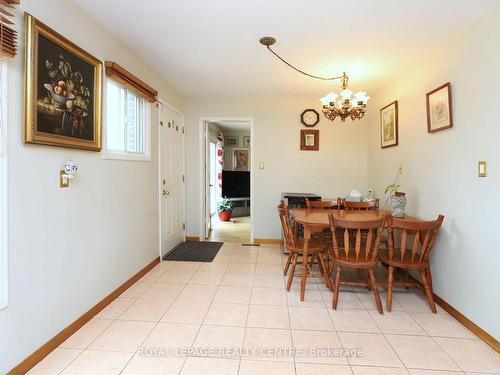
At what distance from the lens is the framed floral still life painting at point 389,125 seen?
3.48m

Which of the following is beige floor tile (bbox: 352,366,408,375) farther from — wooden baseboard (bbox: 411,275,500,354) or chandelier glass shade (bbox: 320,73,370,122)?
chandelier glass shade (bbox: 320,73,370,122)

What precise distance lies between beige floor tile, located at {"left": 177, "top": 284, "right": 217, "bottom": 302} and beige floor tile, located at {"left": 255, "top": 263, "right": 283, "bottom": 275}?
2.39 ft

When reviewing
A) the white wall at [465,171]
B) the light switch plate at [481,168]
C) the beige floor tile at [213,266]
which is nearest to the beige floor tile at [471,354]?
the white wall at [465,171]

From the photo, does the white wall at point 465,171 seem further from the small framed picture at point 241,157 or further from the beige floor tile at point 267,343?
the small framed picture at point 241,157

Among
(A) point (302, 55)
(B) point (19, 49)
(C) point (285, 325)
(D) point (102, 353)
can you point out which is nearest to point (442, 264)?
(C) point (285, 325)

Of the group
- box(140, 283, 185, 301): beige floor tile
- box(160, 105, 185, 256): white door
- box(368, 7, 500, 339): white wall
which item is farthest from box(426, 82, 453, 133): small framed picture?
box(160, 105, 185, 256): white door

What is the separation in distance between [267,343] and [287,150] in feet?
10.4

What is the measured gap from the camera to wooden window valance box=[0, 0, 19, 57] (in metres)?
1.44

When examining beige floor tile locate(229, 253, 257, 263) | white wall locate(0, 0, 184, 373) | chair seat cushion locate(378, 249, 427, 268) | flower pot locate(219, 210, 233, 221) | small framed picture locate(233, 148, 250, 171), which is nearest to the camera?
white wall locate(0, 0, 184, 373)

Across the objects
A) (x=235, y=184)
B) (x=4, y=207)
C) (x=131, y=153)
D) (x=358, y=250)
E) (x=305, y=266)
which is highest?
(x=131, y=153)

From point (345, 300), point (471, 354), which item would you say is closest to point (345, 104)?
point (345, 300)

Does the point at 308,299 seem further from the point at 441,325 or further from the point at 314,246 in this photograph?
the point at 441,325

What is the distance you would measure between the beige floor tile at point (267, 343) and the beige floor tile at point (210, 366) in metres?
0.14

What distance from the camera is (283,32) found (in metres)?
2.41
